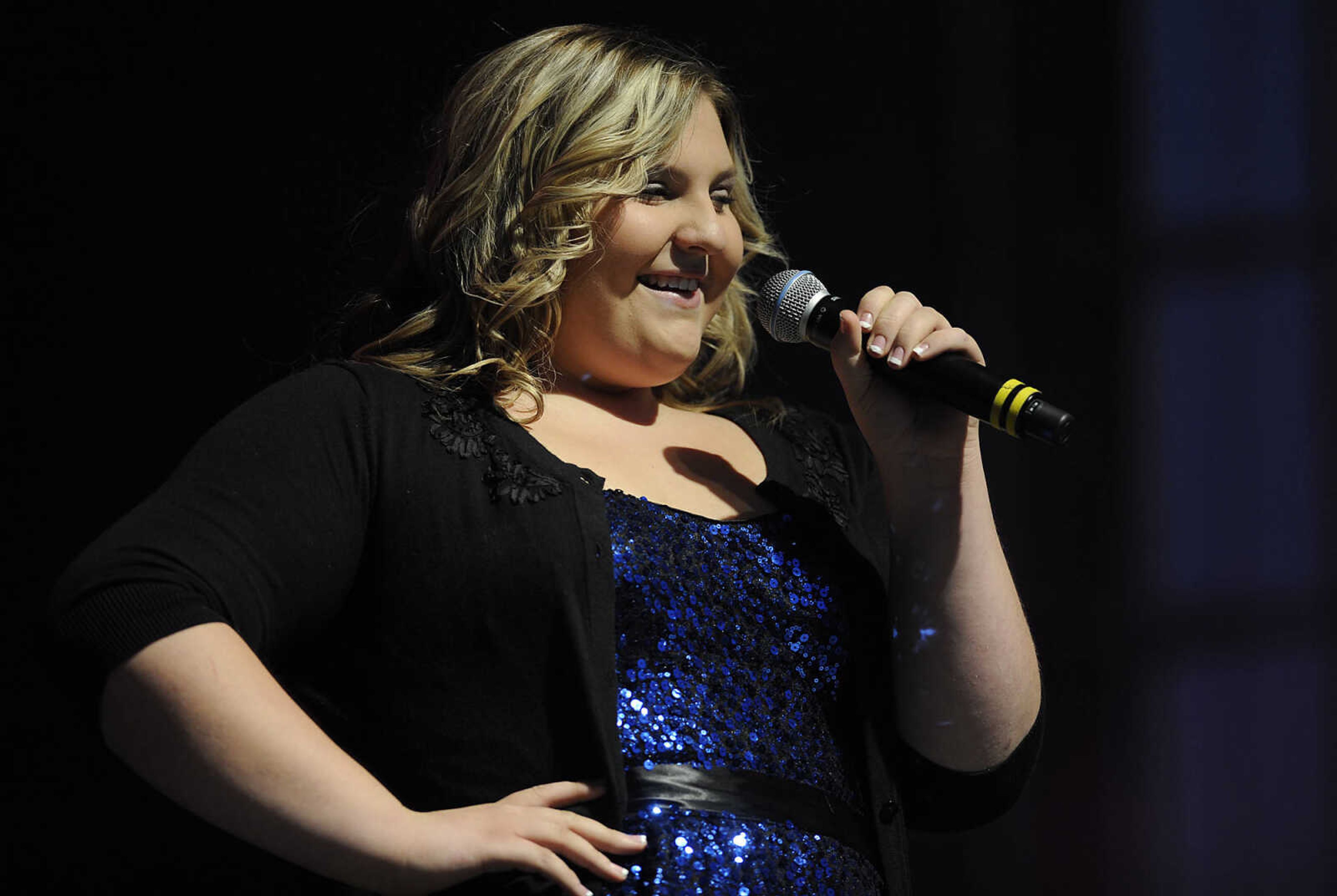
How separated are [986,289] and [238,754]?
100 centimetres

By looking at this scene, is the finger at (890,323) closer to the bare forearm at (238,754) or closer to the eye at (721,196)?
the eye at (721,196)

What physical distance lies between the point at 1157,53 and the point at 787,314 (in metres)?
0.43

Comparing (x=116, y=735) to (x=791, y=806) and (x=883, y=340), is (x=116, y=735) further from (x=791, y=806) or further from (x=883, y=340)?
(x=883, y=340)

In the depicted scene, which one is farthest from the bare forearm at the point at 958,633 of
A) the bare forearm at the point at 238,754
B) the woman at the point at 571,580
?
the bare forearm at the point at 238,754

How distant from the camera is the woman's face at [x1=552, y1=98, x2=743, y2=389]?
1.20 meters

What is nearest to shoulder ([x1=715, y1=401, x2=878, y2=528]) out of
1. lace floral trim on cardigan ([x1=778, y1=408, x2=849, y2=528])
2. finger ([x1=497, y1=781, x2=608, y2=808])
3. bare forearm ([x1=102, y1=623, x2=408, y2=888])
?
lace floral trim on cardigan ([x1=778, y1=408, x2=849, y2=528])

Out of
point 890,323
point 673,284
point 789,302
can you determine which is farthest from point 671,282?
point 890,323

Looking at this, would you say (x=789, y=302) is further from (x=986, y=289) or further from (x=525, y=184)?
(x=986, y=289)

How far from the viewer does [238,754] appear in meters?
0.86

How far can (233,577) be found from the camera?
3.03ft

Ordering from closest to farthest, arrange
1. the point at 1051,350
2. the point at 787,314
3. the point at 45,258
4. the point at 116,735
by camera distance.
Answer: the point at 116,735 → the point at 787,314 → the point at 45,258 → the point at 1051,350

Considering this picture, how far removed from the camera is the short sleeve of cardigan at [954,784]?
117 centimetres

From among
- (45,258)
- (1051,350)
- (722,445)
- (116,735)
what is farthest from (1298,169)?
(45,258)

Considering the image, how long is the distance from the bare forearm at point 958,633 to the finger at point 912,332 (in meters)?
0.13
